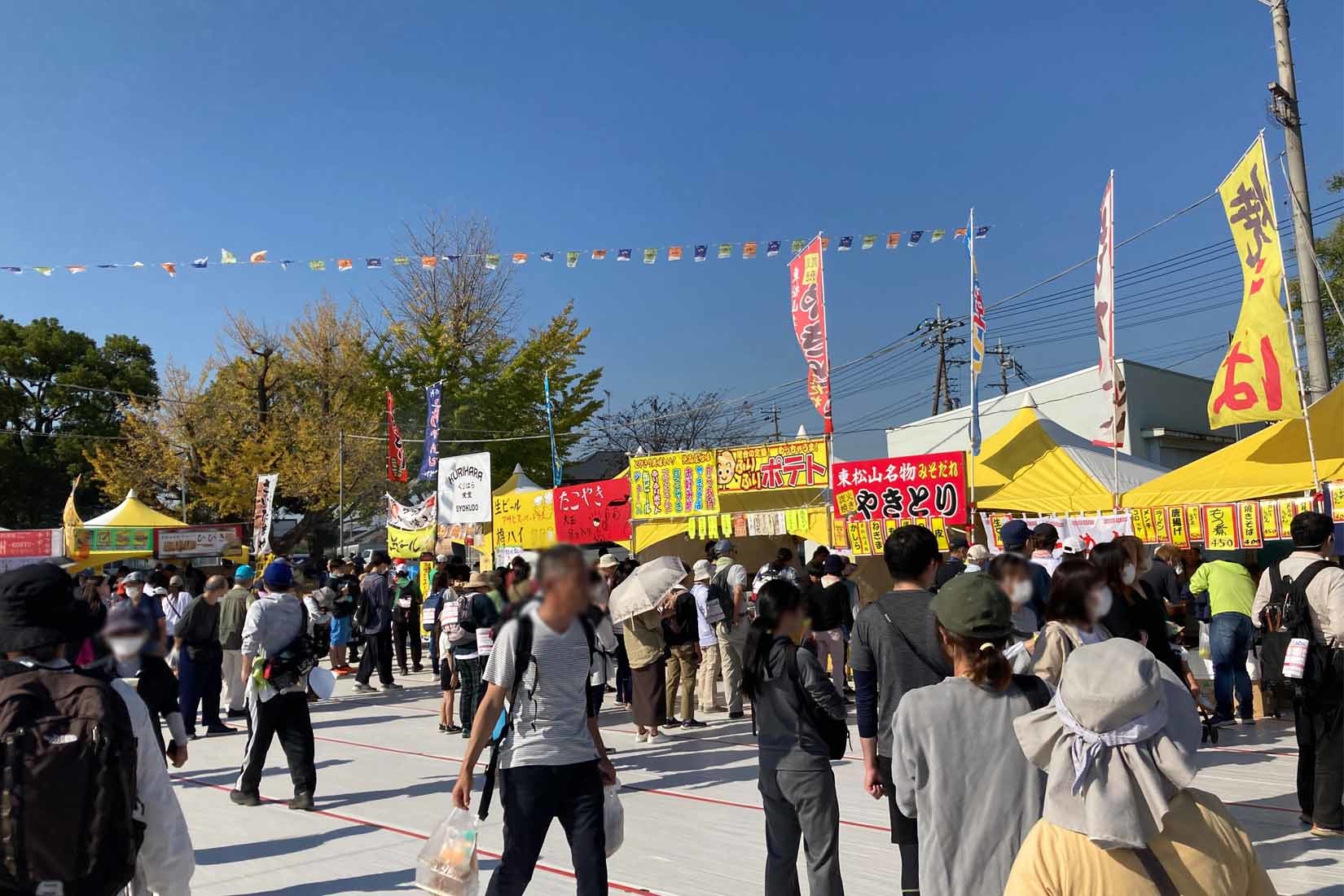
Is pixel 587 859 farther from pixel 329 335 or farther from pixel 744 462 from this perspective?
pixel 329 335

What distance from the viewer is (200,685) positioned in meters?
10.2

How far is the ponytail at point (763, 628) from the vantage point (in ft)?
12.6

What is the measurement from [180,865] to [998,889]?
224 centimetres

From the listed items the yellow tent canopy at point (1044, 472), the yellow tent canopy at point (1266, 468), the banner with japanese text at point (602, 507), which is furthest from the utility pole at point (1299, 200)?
the banner with japanese text at point (602, 507)

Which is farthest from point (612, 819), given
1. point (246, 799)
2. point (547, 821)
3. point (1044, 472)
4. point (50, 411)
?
point (50, 411)

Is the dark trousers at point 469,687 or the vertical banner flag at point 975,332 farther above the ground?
the vertical banner flag at point 975,332

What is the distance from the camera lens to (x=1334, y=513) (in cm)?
1029

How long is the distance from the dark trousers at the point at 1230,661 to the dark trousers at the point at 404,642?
10.7 meters

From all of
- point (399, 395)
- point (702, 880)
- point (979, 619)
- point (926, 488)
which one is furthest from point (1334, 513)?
point (399, 395)

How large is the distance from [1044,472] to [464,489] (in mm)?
12432

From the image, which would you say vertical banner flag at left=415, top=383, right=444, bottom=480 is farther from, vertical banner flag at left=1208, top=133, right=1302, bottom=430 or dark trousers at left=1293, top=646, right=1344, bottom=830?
dark trousers at left=1293, top=646, right=1344, bottom=830

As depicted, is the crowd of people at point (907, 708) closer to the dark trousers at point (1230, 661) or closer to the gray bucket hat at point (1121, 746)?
the gray bucket hat at point (1121, 746)

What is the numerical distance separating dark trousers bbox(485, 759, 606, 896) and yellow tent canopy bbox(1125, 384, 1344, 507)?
10.5 metres

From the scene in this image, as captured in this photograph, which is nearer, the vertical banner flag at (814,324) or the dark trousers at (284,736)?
the dark trousers at (284,736)
